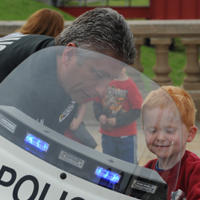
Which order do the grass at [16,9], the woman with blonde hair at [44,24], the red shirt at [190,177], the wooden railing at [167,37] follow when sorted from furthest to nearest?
the grass at [16,9], the wooden railing at [167,37], the woman with blonde hair at [44,24], the red shirt at [190,177]

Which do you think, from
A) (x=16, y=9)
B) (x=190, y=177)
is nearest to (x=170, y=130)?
(x=190, y=177)

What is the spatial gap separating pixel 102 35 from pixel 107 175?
1.63ft

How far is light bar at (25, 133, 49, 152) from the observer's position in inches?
40.3

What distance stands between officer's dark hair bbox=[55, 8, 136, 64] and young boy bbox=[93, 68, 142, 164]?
0.23 meters

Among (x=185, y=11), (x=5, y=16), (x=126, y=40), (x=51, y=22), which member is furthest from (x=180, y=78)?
(x=126, y=40)

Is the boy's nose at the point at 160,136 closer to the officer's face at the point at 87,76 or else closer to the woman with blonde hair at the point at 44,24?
the officer's face at the point at 87,76

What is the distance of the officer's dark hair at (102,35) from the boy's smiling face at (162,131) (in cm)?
29

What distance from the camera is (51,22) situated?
10.3 feet

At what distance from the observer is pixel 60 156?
1.02m

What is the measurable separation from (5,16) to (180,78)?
21.1 feet

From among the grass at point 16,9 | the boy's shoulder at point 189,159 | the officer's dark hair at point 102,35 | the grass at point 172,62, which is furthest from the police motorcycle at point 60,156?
the grass at point 16,9

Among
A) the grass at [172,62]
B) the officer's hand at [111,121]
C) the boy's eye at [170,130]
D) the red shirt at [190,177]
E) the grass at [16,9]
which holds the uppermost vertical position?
the officer's hand at [111,121]

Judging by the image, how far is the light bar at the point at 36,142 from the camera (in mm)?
1024

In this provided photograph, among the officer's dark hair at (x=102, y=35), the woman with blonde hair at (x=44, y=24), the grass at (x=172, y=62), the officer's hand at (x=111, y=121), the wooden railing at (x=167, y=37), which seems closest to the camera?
the officer's hand at (x=111, y=121)
